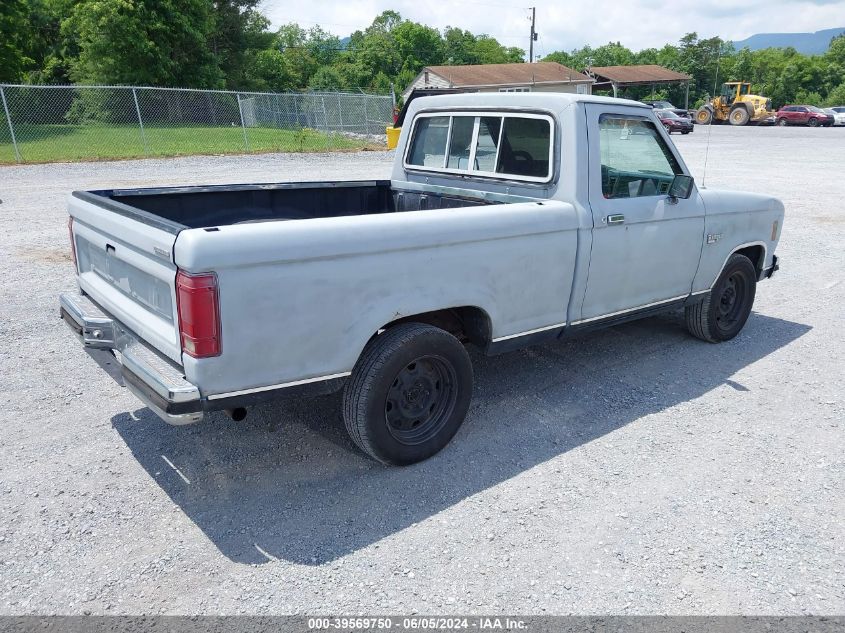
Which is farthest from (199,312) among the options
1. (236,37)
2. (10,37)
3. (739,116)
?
(739,116)

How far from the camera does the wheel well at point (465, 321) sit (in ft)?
12.9

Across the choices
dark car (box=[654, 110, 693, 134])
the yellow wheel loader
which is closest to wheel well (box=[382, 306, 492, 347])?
dark car (box=[654, 110, 693, 134])

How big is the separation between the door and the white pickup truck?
0.01 metres

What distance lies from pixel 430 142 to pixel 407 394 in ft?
7.79

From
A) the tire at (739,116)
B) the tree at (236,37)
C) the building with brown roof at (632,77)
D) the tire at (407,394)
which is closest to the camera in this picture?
the tire at (407,394)

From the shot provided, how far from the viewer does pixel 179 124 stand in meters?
24.8

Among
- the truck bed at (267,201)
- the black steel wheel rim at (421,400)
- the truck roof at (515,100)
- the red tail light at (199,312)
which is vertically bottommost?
the black steel wheel rim at (421,400)

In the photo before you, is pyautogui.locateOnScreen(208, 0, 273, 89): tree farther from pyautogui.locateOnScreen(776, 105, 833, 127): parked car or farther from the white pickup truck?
the white pickup truck

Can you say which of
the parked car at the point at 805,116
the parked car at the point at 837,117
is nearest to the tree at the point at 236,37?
the parked car at the point at 805,116

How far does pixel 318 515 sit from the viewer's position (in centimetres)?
337

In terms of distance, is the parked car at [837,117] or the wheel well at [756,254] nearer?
the wheel well at [756,254]

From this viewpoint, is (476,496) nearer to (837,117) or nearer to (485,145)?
(485,145)

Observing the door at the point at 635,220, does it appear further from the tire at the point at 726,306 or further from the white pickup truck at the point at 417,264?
the tire at the point at 726,306

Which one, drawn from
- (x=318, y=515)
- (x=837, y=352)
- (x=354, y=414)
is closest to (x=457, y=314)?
(x=354, y=414)
